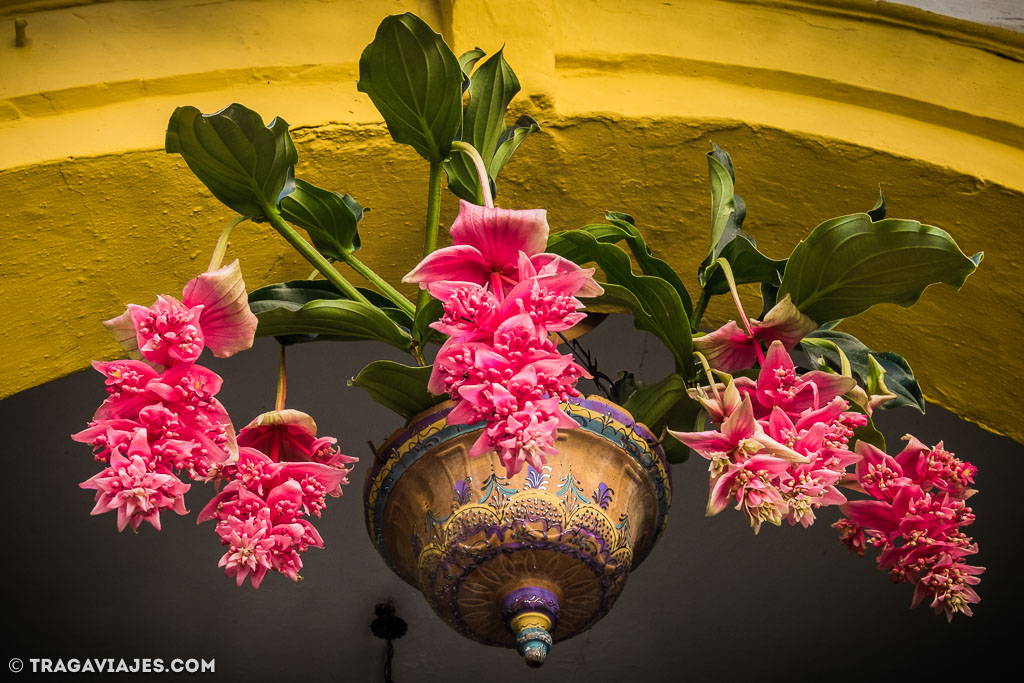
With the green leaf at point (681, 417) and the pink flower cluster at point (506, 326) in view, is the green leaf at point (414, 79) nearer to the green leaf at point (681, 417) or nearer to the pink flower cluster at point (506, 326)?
the pink flower cluster at point (506, 326)

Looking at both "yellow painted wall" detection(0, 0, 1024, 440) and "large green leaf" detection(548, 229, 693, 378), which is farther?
"yellow painted wall" detection(0, 0, 1024, 440)

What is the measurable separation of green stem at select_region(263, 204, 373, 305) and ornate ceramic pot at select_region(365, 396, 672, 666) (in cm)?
21

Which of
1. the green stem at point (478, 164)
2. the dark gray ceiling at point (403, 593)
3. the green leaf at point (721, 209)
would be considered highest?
the green stem at point (478, 164)

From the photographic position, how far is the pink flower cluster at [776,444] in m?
1.21

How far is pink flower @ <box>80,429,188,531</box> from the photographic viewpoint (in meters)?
1.16

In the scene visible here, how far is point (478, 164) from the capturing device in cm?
145

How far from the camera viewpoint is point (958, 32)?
7.07 ft

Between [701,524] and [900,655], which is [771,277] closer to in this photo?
[701,524]

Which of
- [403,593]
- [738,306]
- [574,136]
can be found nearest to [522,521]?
[738,306]

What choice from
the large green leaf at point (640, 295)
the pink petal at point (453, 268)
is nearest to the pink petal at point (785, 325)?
the large green leaf at point (640, 295)

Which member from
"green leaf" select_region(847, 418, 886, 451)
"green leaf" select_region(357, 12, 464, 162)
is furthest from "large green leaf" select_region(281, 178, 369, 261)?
"green leaf" select_region(847, 418, 886, 451)

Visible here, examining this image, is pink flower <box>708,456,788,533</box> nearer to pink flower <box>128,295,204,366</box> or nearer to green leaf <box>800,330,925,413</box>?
green leaf <box>800,330,925,413</box>

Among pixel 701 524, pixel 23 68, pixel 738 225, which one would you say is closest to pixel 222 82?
pixel 23 68

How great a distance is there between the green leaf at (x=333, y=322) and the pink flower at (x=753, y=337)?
386 mm
